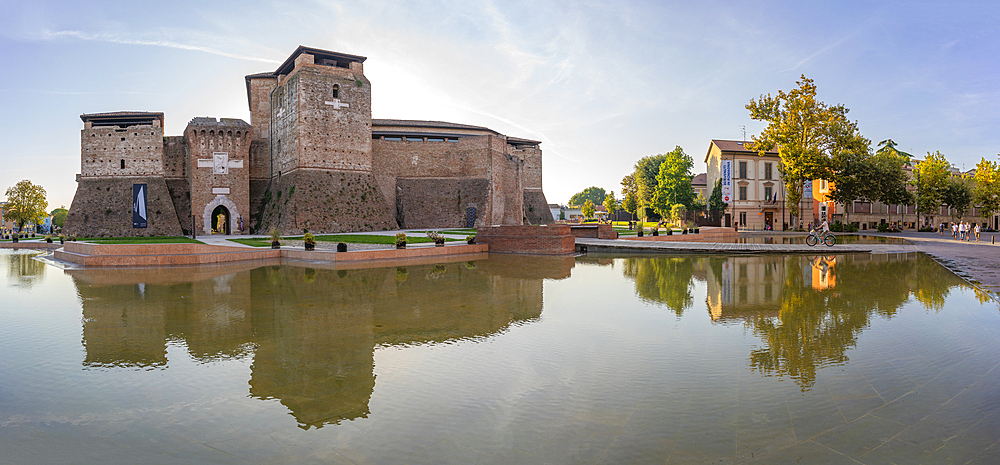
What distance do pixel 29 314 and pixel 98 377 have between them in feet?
16.7

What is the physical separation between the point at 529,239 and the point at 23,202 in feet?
174

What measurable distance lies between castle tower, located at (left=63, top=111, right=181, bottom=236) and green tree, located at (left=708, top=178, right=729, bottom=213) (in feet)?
150

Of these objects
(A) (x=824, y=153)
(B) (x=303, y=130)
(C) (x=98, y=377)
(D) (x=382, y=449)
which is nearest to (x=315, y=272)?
(C) (x=98, y=377)

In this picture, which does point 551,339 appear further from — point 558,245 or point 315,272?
point 558,245

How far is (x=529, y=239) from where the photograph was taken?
2142 cm

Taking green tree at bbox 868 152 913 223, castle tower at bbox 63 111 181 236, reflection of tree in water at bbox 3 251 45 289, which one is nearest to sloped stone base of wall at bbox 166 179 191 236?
castle tower at bbox 63 111 181 236

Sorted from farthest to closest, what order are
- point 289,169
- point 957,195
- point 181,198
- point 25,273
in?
point 957,195, point 181,198, point 289,169, point 25,273

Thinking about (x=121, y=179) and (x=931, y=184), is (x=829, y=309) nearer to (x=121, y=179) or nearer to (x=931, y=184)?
(x=121, y=179)

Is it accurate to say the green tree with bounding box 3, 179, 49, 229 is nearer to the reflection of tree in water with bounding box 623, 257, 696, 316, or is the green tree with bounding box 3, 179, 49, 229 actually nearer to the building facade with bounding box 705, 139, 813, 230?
the reflection of tree in water with bounding box 623, 257, 696, 316

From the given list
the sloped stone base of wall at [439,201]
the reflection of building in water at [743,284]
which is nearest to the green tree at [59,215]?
the sloped stone base of wall at [439,201]

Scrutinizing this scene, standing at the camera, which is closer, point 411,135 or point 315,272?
point 315,272

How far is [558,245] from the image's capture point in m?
20.9

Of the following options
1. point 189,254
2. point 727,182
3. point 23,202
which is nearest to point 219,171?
point 189,254

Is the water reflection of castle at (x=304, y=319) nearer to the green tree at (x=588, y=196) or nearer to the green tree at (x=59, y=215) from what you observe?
the green tree at (x=59, y=215)
